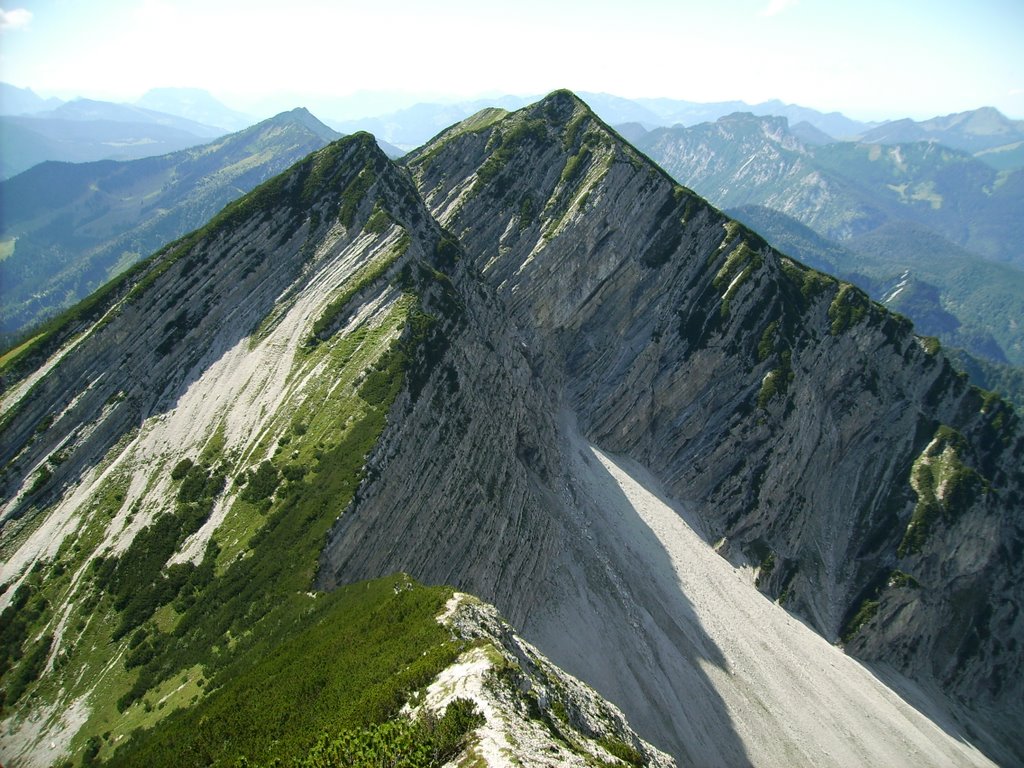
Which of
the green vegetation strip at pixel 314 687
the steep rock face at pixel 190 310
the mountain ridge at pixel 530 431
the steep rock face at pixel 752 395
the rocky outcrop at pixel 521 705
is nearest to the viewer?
the rocky outcrop at pixel 521 705

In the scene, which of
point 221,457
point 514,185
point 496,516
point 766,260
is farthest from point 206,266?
point 766,260

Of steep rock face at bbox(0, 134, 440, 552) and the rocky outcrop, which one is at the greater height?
steep rock face at bbox(0, 134, 440, 552)

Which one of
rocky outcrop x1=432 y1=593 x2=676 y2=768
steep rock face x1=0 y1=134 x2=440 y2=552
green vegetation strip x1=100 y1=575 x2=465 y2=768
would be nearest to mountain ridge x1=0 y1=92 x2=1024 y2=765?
steep rock face x1=0 y1=134 x2=440 y2=552

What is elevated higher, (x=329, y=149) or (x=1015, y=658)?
(x=329, y=149)

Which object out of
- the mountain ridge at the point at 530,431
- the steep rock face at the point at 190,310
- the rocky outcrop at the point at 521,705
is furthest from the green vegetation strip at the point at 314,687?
the steep rock face at the point at 190,310

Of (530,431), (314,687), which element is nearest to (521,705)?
(314,687)

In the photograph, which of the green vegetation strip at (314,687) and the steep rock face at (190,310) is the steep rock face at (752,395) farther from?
the green vegetation strip at (314,687)

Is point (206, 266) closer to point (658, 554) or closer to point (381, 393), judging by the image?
point (381, 393)

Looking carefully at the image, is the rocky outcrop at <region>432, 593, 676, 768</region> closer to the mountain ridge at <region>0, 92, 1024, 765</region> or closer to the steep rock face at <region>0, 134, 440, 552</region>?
the mountain ridge at <region>0, 92, 1024, 765</region>

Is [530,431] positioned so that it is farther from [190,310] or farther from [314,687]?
[314,687]
